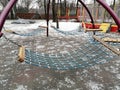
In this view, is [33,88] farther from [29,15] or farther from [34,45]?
[29,15]

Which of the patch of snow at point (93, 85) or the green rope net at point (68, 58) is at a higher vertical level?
the green rope net at point (68, 58)

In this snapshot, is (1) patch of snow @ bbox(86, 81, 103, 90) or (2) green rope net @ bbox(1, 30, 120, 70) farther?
(2) green rope net @ bbox(1, 30, 120, 70)

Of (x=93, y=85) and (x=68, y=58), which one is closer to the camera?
(x=93, y=85)

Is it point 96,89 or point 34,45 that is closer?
point 96,89

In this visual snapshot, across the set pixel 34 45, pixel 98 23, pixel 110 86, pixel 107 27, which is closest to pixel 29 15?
pixel 98 23

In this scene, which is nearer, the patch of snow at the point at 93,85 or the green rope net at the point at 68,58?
the patch of snow at the point at 93,85

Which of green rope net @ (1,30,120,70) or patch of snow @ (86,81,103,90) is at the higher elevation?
green rope net @ (1,30,120,70)

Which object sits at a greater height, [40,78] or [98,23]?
[98,23]

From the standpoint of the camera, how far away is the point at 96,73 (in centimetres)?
502

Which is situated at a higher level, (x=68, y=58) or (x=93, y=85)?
(x=68, y=58)

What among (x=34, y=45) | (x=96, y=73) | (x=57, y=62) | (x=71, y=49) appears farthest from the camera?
(x=34, y=45)

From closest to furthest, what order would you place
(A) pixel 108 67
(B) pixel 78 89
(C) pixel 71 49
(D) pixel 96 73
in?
(B) pixel 78 89, (D) pixel 96 73, (A) pixel 108 67, (C) pixel 71 49

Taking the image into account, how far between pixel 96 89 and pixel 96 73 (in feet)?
3.11

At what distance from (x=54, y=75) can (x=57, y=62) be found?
1.49 ft
